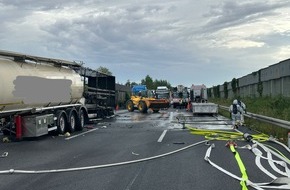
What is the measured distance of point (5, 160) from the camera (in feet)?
34.6

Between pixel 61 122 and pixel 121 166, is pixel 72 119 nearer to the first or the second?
pixel 61 122

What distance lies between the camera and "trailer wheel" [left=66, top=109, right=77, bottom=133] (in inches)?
726

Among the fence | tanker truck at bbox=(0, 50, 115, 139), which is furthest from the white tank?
the fence

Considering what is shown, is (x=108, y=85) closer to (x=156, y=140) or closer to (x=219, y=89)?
(x=156, y=140)

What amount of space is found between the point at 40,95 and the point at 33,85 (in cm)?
70

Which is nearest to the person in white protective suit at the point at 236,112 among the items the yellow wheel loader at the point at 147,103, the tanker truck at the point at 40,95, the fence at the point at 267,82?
the tanker truck at the point at 40,95

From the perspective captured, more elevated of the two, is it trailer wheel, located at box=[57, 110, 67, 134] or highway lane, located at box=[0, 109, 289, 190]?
trailer wheel, located at box=[57, 110, 67, 134]

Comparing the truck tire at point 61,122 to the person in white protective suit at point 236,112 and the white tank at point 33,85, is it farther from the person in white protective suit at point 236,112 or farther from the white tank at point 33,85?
the person in white protective suit at point 236,112

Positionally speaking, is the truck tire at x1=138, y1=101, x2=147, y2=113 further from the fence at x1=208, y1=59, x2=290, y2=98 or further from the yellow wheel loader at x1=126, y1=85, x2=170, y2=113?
the fence at x1=208, y1=59, x2=290, y2=98

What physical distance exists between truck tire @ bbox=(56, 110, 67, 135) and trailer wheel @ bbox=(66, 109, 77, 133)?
228mm

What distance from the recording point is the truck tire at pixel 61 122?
17.4m

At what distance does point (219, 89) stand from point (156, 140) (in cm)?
6381

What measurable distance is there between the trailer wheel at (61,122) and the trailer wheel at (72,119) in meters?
0.25

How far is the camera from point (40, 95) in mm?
15750
